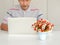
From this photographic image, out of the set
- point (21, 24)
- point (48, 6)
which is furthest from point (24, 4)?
point (48, 6)

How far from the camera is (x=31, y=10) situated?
111 inches

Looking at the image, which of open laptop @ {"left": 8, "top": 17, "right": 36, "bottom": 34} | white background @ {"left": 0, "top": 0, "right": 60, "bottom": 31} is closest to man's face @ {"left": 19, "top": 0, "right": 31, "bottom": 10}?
open laptop @ {"left": 8, "top": 17, "right": 36, "bottom": 34}

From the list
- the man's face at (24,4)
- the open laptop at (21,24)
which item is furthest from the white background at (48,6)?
the open laptop at (21,24)

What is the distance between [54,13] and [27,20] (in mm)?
1845

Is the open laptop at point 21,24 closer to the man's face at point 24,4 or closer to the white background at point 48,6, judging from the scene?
the man's face at point 24,4

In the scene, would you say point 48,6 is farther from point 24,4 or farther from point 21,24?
point 21,24

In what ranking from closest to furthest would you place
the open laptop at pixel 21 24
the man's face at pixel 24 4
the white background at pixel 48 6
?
the open laptop at pixel 21 24
the man's face at pixel 24 4
the white background at pixel 48 6

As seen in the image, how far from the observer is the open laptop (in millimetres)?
1848

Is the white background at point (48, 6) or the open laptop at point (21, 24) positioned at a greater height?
the white background at point (48, 6)

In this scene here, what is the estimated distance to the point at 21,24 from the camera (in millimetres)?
1860

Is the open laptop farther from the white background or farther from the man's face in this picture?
the white background

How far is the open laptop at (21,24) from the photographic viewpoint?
185 centimetres

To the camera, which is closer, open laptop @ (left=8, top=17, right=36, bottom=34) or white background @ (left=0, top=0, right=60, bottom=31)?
open laptop @ (left=8, top=17, right=36, bottom=34)

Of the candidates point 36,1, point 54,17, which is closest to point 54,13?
point 54,17
